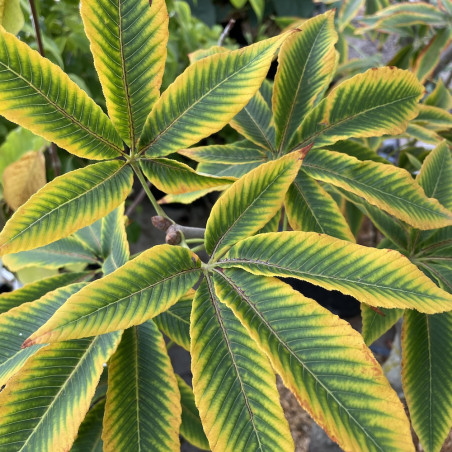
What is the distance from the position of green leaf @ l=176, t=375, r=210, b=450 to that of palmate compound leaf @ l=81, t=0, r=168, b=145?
0.42 metres

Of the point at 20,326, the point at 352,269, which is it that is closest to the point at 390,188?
the point at 352,269

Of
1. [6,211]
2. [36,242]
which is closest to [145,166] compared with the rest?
[36,242]

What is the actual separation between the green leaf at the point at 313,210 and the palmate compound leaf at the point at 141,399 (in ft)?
0.68

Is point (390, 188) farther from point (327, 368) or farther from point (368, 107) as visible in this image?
point (327, 368)

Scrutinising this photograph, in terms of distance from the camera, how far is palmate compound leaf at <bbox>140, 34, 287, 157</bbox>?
37cm

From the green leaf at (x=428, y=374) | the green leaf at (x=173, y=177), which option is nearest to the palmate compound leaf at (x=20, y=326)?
the green leaf at (x=173, y=177)

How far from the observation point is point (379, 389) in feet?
0.95

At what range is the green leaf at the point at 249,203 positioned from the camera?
363 millimetres

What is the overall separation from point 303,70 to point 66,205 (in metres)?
0.33

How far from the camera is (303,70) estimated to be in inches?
20.7

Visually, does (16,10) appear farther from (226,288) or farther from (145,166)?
(226,288)

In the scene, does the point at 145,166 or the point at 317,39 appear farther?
the point at 317,39

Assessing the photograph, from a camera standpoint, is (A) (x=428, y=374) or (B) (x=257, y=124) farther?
(B) (x=257, y=124)

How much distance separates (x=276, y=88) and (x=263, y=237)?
242 mm
